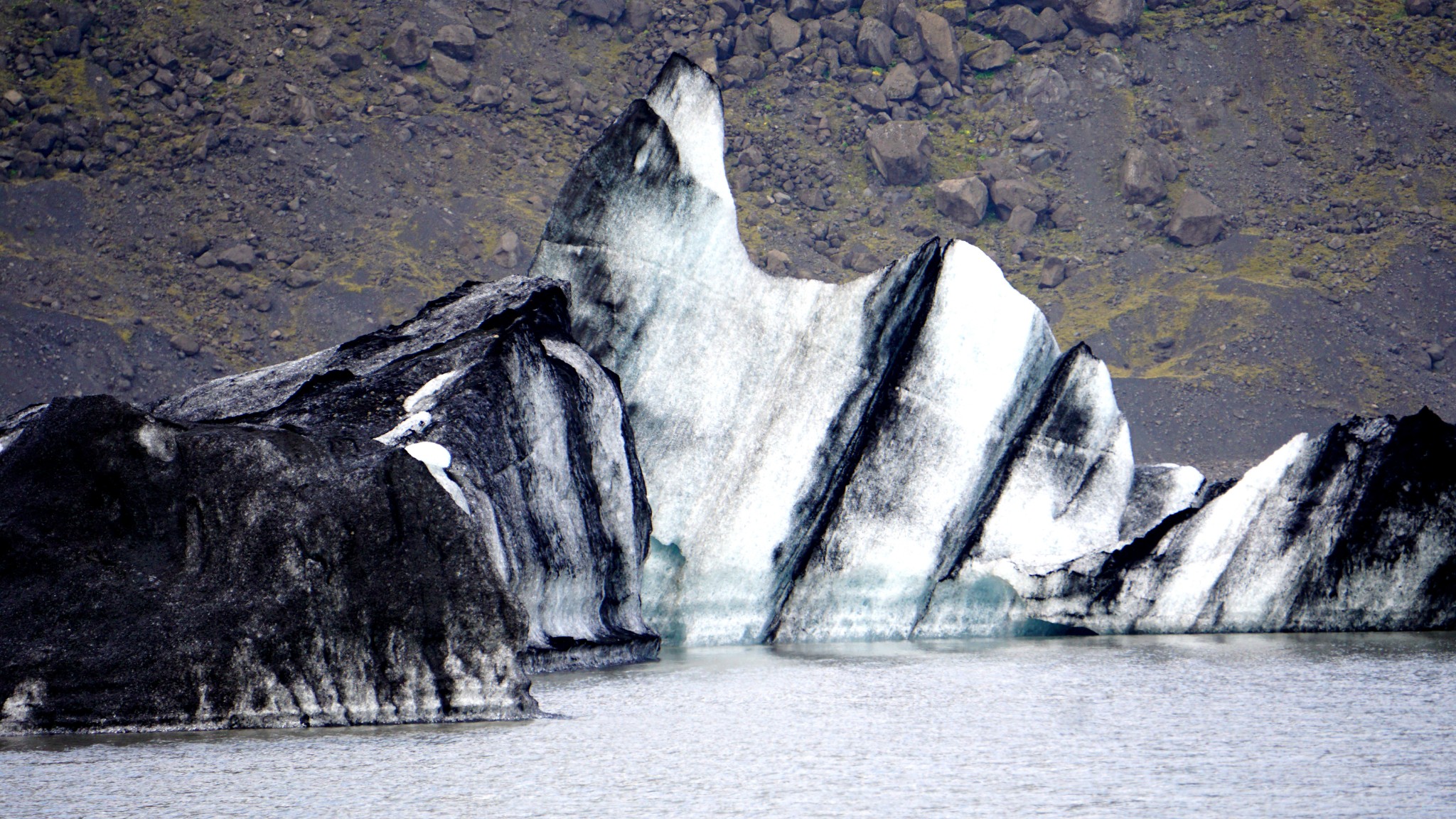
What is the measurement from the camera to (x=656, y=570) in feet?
45.6

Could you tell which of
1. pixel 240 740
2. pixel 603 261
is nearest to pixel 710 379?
pixel 603 261

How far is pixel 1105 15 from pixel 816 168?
50.1 ft

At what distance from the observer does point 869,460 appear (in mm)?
13820

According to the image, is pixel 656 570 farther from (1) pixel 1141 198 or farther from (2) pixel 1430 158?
(2) pixel 1430 158

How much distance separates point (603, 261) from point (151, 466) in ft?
20.6

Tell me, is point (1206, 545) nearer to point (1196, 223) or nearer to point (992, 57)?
point (1196, 223)

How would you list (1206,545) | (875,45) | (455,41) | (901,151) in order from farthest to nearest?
A: (875,45), (455,41), (901,151), (1206,545)

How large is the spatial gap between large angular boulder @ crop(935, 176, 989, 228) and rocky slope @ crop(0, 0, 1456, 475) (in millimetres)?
141

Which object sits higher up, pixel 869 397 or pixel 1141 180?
pixel 1141 180

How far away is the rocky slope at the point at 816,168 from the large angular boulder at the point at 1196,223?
0.11 m

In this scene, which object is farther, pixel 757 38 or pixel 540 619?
pixel 757 38

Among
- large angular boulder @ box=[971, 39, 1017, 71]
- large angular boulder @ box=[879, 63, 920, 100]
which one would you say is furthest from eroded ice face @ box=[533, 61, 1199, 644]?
large angular boulder @ box=[971, 39, 1017, 71]

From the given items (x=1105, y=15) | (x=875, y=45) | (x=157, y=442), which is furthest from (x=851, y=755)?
(x=1105, y=15)

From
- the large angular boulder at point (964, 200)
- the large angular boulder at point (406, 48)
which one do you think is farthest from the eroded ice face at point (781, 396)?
the large angular boulder at point (406, 48)
